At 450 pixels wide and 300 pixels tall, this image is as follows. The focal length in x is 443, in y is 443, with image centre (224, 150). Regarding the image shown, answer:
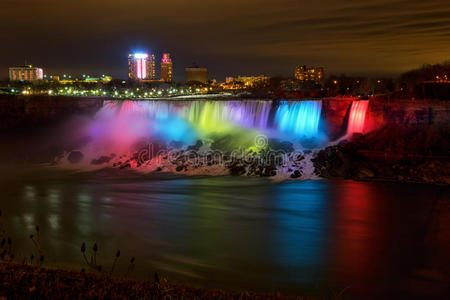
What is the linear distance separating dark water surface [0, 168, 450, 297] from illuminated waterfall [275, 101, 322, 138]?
28.0 ft

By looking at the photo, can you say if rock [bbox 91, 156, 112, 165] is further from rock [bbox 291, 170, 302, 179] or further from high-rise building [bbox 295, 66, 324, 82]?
high-rise building [bbox 295, 66, 324, 82]

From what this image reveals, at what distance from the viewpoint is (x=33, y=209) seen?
58.4 ft

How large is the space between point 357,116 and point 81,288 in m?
25.9

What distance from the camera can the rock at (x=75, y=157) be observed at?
31.1 meters

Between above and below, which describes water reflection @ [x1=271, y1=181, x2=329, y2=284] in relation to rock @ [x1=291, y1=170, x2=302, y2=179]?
below

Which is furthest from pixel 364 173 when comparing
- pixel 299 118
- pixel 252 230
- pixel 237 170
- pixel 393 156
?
pixel 252 230

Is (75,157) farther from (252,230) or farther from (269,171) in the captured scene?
(252,230)

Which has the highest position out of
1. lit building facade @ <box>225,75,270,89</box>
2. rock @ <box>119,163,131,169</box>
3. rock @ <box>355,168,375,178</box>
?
lit building facade @ <box>225,75,270,89</box>

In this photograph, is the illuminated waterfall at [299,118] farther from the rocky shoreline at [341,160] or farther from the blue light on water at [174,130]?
the blue light on water at [174,130]

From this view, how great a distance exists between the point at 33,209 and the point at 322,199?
12.2 m

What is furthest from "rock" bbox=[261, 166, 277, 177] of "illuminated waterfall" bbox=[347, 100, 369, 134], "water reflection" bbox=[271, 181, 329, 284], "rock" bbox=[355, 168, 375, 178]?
"illuminated waterfall" bbox=[347, 100, 369, 134]

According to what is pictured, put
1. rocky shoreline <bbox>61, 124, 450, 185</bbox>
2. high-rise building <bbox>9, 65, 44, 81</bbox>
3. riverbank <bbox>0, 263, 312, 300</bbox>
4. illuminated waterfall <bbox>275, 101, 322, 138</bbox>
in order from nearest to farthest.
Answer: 1. riverbank <bbox>0, 263, 312, 300</bbox>
2. rocky shoreline <bbox>61, 124, 450, 185</bbox>
3. illuminated waterfall <bbox>275, 101, 322, 138</bbox>
4. high-rise building <bbox>9, 65, 44, 81</bbox>

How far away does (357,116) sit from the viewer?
2939 centimetres

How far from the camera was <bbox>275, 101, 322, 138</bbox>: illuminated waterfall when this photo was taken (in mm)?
31000
